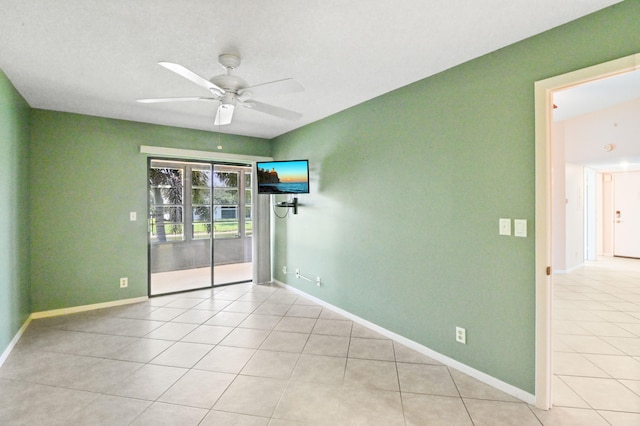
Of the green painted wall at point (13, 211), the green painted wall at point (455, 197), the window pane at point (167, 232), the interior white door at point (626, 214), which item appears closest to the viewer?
the green painted wall at point (455, 197)

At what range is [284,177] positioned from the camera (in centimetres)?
429

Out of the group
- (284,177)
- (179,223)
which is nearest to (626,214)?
(284,177)

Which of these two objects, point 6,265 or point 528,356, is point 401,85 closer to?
point 528,356

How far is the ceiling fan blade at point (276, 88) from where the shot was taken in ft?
6.71

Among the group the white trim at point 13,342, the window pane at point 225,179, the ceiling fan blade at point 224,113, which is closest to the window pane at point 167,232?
the window pane at point 225,179

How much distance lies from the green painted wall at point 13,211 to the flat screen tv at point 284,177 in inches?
103

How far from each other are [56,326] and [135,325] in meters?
0.89

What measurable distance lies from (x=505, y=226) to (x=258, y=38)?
225 cm

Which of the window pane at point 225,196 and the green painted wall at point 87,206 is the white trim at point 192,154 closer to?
the green painted wall at point 87,206

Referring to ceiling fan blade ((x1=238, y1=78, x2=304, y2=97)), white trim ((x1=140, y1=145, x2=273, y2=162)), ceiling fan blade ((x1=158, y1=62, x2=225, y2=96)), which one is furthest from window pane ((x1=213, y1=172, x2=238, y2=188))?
ceiling fan blade ((x1=238, y1=78, x2=304, y2=97))

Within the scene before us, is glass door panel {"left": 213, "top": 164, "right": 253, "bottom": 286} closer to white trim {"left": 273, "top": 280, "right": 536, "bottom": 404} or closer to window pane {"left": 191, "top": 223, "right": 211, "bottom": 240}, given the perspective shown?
window pane {"left": 191, "top": 223, "right": 211, "bottom": 240}

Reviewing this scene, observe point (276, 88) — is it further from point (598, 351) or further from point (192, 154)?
point (598, 351)

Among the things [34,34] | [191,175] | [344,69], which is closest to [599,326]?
[344,69]

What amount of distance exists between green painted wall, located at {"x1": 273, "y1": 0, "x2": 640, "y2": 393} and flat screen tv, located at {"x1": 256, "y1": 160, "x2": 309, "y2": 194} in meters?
0.53
